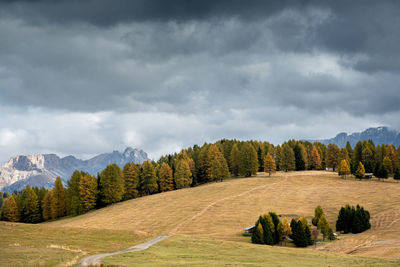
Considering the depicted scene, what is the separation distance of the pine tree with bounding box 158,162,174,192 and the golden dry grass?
1408 cm

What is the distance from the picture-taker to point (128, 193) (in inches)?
4218

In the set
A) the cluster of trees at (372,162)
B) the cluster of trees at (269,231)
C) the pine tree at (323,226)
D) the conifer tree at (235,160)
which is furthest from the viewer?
the conifer tree at (235,160)

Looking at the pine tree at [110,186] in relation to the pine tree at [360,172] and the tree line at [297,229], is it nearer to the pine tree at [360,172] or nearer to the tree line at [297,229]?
the tree line at [297,229]

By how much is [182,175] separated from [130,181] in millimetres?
17988

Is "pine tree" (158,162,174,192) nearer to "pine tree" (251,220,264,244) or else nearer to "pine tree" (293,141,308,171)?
"pine tree" (293,141,308,171)

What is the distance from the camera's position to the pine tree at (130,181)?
10694 cm

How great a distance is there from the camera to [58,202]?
101m

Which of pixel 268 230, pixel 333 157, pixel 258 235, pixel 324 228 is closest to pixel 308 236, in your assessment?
pixel 324 228

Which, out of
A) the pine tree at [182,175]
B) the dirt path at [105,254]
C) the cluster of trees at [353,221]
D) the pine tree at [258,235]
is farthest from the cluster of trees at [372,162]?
the dirt path at [105,254]

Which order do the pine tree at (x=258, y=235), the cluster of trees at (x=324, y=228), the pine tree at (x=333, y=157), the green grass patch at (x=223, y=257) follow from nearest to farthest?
the green grass patch at (x=223, y=257) → the pine tree at (x=258, y=235) → the cluster of trees at (x=324, y=228) → the pine tree at (x=333, y=157)

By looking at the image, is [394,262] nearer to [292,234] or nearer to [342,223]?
[292,234]

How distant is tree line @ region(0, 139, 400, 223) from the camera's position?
9925 cm

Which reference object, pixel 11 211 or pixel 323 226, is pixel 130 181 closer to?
pixel 11 211

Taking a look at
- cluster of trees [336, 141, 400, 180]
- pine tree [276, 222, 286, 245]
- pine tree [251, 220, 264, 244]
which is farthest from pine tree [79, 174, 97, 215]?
cluster of trees [336, 141, 400, 180]
